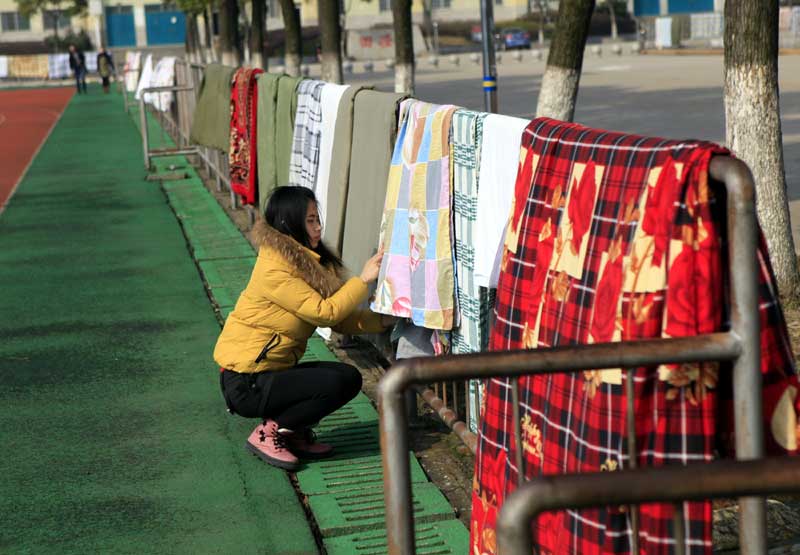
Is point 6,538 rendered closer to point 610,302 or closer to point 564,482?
point 610,302

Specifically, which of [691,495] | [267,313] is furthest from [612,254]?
[267,313]

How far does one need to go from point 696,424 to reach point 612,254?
0.44 metres

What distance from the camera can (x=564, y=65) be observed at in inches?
436

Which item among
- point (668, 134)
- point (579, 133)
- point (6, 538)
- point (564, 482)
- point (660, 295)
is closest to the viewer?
point (564, 482)

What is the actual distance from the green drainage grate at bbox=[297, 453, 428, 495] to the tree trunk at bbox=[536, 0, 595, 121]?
20.8 ft

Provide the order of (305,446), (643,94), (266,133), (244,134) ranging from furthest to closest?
(643,94) → (244,134) → (266,133) → (305,446)

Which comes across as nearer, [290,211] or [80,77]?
[290,211]

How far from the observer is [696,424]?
2.71 metres

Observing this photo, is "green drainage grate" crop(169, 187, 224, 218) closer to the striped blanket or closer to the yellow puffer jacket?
the striped blanket

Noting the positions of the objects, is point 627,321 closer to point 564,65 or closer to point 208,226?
point 564,65

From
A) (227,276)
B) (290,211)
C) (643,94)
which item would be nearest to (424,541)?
(290,211)

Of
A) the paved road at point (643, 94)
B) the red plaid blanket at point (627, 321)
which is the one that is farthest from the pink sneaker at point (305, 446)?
the paved road at point (643, 94)

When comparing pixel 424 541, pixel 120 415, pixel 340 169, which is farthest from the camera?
pixel 340 169

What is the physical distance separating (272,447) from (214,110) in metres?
7.09
